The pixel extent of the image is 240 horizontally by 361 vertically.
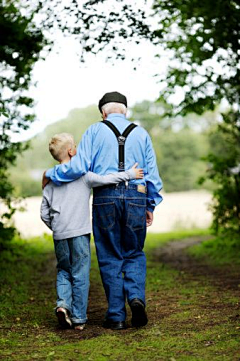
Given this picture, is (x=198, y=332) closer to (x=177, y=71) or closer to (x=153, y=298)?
(x=153, y=298)

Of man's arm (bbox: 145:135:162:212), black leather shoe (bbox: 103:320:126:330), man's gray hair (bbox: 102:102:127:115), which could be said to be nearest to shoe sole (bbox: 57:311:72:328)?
black leather shoe (bbox: 103:320:126:330)

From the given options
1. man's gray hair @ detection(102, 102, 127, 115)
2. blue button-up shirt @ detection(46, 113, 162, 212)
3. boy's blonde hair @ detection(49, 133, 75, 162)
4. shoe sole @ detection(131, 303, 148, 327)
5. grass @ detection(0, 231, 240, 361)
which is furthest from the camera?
man's gray hair @ detection(102, 102, 127, 115)

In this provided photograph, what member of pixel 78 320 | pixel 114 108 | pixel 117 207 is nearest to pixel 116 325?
pixel 78 320

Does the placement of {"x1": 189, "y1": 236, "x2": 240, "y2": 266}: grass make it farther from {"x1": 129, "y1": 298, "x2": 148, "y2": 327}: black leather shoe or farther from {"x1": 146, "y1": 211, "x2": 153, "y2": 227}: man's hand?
{"x1": 129, "y1": 298, "x2": 148, "y2": 327}: black leather shoe

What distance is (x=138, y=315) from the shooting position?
16.4ft

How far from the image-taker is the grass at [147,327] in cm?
424

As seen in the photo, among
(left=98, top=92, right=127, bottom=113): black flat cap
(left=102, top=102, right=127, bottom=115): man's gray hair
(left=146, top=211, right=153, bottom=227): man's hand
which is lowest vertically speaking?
(left=146, top=211, right=153, bottom=227): man's hand

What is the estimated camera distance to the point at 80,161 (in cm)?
510

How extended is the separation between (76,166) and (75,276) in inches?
36.8

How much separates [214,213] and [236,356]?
7204 mm

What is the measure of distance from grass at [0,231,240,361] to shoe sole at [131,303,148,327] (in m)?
0.06

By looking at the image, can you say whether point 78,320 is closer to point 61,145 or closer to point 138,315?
point 138,315

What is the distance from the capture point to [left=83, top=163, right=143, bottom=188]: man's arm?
199 inches

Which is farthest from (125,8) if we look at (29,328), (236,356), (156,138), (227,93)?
(156,138)
